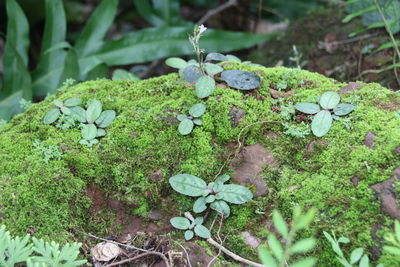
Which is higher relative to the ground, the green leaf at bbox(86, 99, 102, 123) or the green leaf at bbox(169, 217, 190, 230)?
the green leaf at bbox(86, 99, 102, 123)

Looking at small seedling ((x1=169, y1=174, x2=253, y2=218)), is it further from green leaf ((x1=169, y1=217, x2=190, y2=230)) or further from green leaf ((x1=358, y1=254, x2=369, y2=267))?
green leaf ((x1=358, y1=254, x2=369, y2=267))

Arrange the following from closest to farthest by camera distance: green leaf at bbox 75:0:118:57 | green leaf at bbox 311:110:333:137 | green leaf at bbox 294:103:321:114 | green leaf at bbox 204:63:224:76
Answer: green leaf at bbox 311:110:333:137
green leaf at bbox 294:103:321:114
green leaf at bbox 204:63:224:76
green leaf at bbox 75:0:118:57

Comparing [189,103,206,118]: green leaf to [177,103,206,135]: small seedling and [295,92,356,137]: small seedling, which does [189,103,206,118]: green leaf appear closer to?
[177,103,206,135]: small seedling

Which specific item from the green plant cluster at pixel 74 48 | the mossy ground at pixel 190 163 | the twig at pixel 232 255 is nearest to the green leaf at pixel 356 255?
the mossy ground at pixel 190 163

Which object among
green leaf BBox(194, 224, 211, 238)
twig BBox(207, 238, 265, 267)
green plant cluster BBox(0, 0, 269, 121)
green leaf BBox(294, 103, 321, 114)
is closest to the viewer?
twig BBox(207, 238, 265, 267)

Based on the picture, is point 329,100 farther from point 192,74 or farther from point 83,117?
point 83,117

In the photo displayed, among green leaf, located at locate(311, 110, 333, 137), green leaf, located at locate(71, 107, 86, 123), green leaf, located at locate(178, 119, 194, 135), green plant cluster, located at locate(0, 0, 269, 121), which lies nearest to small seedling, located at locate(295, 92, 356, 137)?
green leaf, located at locate(311, 110, 333, 137)

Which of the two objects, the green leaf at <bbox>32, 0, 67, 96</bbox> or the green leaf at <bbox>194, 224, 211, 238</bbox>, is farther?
the green leaf at <bbox>32, 0, 67, 96</bbox>

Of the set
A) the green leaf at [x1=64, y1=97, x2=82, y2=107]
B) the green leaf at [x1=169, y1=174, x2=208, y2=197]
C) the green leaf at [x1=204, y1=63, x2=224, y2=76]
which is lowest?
the green leaf at [x1=169, y1=174, x2=208, y2=197]
